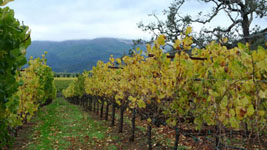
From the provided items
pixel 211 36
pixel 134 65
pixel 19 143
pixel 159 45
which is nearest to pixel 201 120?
pixel 159 45

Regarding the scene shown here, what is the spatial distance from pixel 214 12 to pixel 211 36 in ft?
6.67

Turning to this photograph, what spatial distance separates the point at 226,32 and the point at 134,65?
14.2 metres

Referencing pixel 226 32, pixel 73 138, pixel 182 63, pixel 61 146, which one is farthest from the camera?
pixel 226 32

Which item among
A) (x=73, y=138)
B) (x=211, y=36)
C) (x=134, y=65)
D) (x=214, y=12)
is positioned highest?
(x=214, y=12)

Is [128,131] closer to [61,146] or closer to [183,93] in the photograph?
[61,146]

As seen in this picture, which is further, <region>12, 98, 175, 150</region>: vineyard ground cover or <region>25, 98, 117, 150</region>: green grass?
<region>25, 98, 117, 150</region>: green grass

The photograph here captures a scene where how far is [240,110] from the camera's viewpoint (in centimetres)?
209

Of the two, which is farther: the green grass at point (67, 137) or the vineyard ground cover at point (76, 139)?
the green grass at point (67, 137)

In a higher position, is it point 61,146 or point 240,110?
point 240,110

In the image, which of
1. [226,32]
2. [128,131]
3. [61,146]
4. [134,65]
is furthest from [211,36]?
[61,146]

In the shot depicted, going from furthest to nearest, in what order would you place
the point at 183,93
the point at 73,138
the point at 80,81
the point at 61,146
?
the point at 80,81 → the point at 73,138 → the point at 61,146 → the point at 183,93

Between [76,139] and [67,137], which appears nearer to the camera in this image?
[76,139]

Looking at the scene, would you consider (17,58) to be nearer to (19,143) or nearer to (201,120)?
(201,120)

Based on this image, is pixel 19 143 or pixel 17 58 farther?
pixel 19 143
